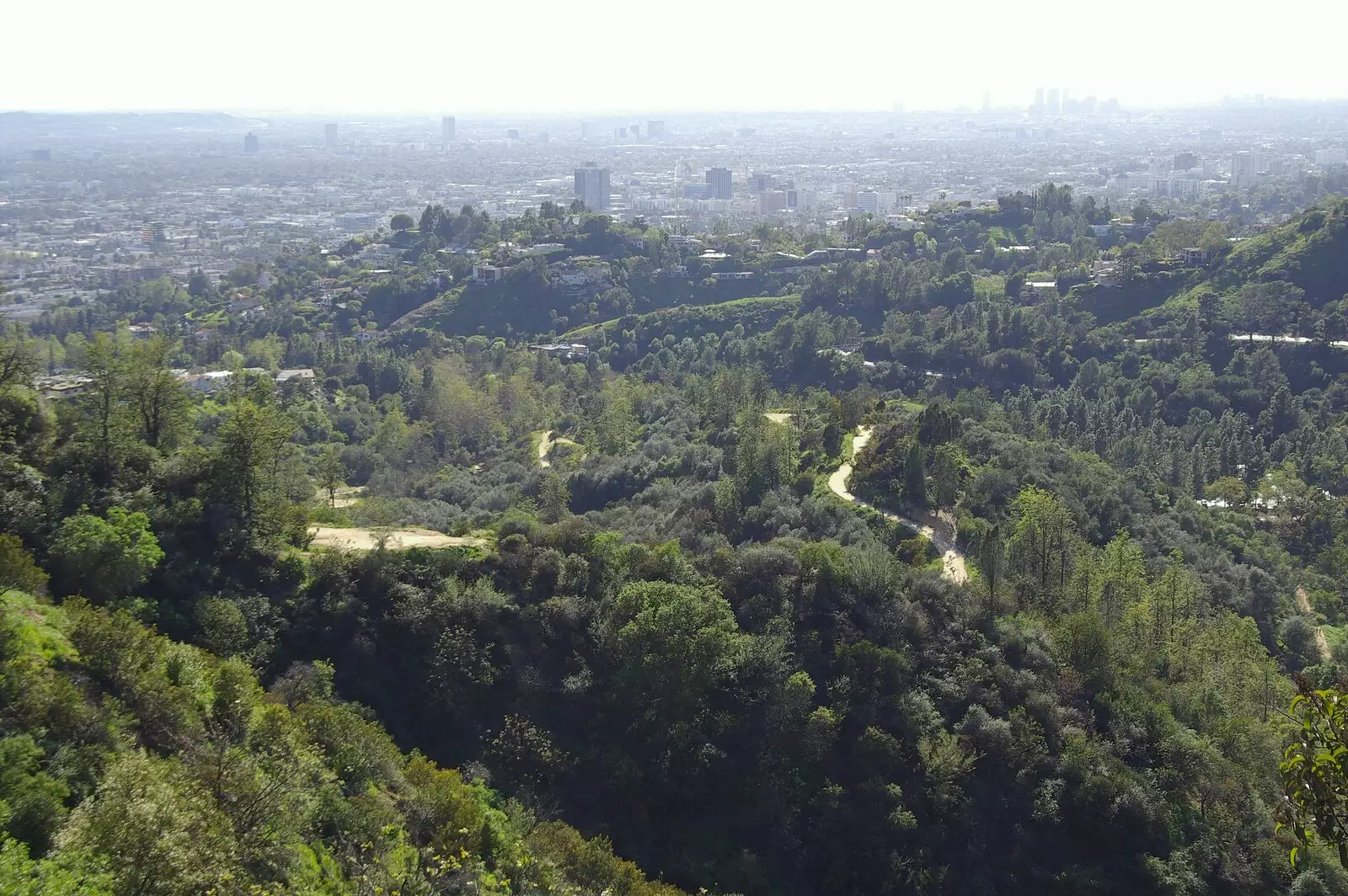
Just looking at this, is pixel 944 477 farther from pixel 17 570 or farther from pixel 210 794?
pixel 17 570

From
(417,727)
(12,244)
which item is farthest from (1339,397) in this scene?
(12,244)

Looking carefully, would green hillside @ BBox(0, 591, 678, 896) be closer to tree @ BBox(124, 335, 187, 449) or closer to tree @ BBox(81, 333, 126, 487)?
tree @ BBox(81, 333, 126, 487)

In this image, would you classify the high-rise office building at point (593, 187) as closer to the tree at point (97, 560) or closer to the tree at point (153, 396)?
the tree at point (153, 396)

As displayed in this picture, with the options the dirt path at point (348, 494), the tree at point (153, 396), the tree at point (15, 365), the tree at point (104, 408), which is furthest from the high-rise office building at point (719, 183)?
the tree at point (104, 408)

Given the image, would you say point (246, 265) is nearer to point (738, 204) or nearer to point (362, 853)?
point (738, 204)

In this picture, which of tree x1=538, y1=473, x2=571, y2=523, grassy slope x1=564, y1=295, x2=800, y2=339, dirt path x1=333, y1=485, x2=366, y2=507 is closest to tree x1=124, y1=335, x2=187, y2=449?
tree x1=538, y1=473, x2=571, y2=523

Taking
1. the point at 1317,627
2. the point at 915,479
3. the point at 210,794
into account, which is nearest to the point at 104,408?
the point at 210,794
